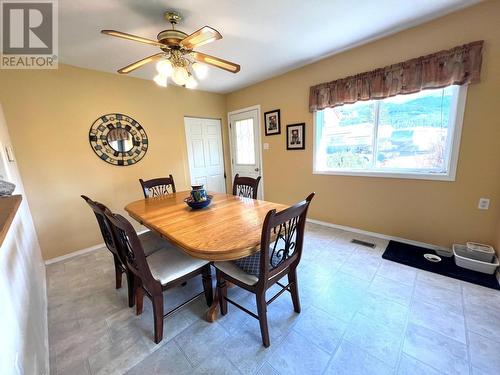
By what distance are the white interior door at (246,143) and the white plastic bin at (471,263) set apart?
2.76m

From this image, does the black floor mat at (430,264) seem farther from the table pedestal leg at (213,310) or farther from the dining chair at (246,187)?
the table pedestal leg at (213,310)

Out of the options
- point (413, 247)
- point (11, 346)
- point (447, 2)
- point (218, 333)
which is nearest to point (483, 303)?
point (413, 247)

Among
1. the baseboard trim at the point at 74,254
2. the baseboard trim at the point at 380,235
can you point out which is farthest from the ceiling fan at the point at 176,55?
the baseboard trim at the point at 380,235

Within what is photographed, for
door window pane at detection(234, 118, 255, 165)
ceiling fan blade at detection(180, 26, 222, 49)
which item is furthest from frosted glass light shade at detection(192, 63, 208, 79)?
door window pane at detection(234, 118, 255, 165)

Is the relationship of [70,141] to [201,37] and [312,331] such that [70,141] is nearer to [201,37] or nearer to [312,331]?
[201,37]

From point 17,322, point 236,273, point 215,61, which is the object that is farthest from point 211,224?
point 215,61

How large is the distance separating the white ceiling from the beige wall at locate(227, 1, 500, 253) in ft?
0.56

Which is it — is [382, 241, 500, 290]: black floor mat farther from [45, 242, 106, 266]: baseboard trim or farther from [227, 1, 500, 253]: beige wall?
[45, 242, 106, 266]: baseboard trim

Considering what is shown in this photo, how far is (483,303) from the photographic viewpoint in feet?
5.09

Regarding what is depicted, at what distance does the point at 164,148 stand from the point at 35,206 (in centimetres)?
171

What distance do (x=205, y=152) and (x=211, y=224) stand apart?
9.06 ft

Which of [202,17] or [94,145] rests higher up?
[202,17]

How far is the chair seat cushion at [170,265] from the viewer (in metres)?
1.36

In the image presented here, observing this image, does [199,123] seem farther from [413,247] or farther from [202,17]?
[413,247]
